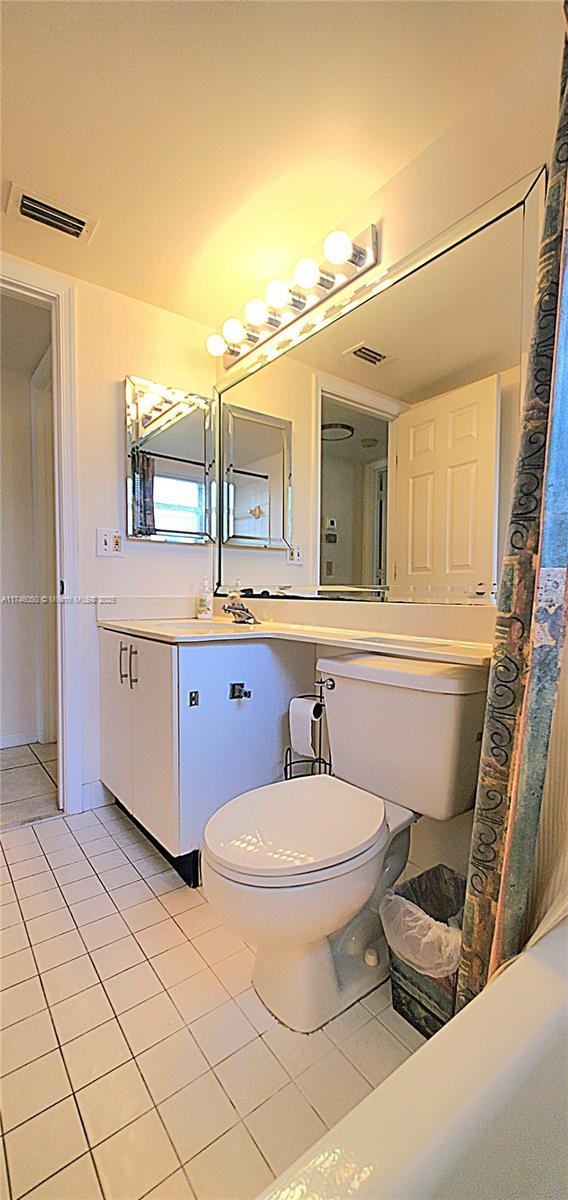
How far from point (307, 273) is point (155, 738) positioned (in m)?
1.63

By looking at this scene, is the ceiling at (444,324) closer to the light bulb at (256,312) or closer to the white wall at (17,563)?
the light bulb at (256,312)

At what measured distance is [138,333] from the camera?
85.3 inches

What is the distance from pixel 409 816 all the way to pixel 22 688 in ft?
8.05

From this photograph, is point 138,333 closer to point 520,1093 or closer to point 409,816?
point 409,816

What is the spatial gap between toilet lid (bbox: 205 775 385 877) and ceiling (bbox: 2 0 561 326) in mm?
1701

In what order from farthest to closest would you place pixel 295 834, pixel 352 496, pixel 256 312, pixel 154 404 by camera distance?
pixel 154 404 < pixel 256 312 < pixel 352 496 < pixel 295 834

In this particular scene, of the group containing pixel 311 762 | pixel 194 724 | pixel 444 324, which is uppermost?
pixel 444 324

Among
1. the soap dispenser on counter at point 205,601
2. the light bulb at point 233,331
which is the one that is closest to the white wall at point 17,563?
the soap dispenser on counter at point 205,601

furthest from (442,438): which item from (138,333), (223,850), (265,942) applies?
(138,333)

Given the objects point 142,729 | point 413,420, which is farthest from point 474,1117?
point 413,420

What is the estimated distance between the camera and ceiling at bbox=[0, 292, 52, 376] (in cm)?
221

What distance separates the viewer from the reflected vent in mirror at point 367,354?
1657 mm

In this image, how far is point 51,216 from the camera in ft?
5.43

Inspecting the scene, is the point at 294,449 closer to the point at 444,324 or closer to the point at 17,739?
the point at 444,324
